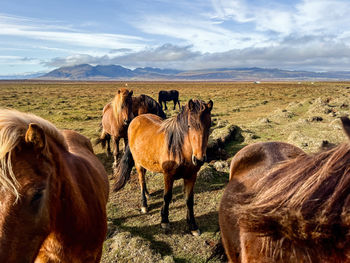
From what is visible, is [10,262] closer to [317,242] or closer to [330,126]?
[317,242]

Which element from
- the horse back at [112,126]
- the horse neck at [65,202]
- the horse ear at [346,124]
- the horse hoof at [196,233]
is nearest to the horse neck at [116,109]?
the horse back at [112,126]

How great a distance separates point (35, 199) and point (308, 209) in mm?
1407

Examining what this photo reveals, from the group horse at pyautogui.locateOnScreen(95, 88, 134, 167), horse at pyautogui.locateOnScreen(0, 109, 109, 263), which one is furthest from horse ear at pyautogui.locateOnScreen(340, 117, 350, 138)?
horse at pyautogui.locateOnScreen(95, 88, 134, 167)

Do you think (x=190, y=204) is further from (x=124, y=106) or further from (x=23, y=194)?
(x=124, y=106)

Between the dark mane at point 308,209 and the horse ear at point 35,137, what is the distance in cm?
124

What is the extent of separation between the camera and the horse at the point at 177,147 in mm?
3651

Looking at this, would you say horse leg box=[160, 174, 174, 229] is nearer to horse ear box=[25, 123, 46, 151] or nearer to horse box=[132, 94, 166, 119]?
horse ear box=[25, 123, 46, 151]

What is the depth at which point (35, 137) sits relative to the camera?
1.41 meters

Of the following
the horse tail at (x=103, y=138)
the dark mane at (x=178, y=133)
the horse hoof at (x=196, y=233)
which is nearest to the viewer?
the dark mane at (x=178, y=133)

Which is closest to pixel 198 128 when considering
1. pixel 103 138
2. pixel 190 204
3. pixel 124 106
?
pixel 190 204

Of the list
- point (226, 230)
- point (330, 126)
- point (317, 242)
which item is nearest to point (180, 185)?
point (226, 230)

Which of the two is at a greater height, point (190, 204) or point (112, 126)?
point (112, 126)

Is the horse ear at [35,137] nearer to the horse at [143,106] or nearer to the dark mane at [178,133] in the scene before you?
the dark mane at [178,133]

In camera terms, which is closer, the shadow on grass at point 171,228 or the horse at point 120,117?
the shadow on grass at point 171,228
